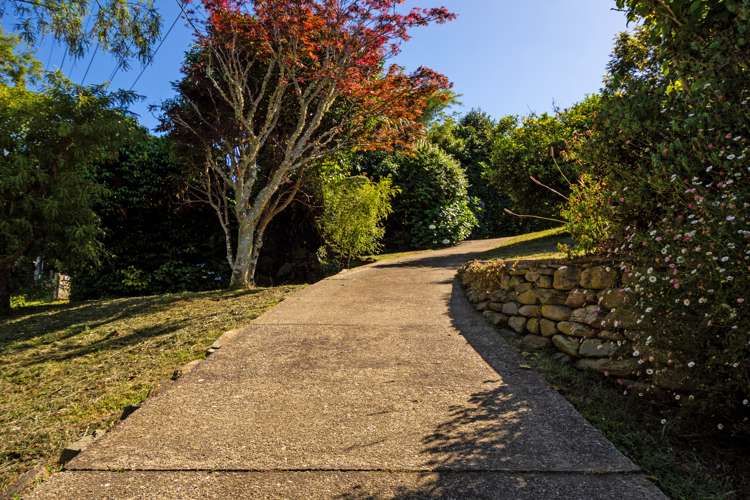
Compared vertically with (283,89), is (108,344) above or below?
below

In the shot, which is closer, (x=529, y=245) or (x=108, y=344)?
(x=108, y=344)

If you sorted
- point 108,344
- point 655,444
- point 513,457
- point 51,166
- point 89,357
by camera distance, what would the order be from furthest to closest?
point 51,166 < point 108,344 < point 89,357 < point 655,444 < point 513,457

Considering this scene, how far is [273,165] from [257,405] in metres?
7.87

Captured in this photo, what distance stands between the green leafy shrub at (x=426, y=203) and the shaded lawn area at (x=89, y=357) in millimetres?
6901

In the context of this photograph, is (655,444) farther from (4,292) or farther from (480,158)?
(480,158)

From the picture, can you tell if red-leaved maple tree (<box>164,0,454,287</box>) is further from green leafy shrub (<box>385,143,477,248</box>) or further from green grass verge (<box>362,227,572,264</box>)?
green leafy shrub (<box>385,143,477,248</box>)

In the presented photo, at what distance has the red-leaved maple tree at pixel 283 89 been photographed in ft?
27.4

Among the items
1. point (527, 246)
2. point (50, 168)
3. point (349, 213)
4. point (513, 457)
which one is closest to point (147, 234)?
point (50, 168)

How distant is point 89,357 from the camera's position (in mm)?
4969

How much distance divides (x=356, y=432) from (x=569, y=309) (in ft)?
9.34

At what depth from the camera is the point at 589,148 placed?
447cm

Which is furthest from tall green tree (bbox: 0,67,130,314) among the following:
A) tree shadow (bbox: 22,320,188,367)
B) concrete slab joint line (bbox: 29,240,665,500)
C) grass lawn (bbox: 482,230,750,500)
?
grass lawn (bbox: 482,230,750,500)

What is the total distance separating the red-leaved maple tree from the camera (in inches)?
328

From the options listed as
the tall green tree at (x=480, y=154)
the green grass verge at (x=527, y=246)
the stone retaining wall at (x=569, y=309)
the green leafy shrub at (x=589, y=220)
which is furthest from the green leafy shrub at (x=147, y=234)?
the tall green tree at (x=480, y=154)
